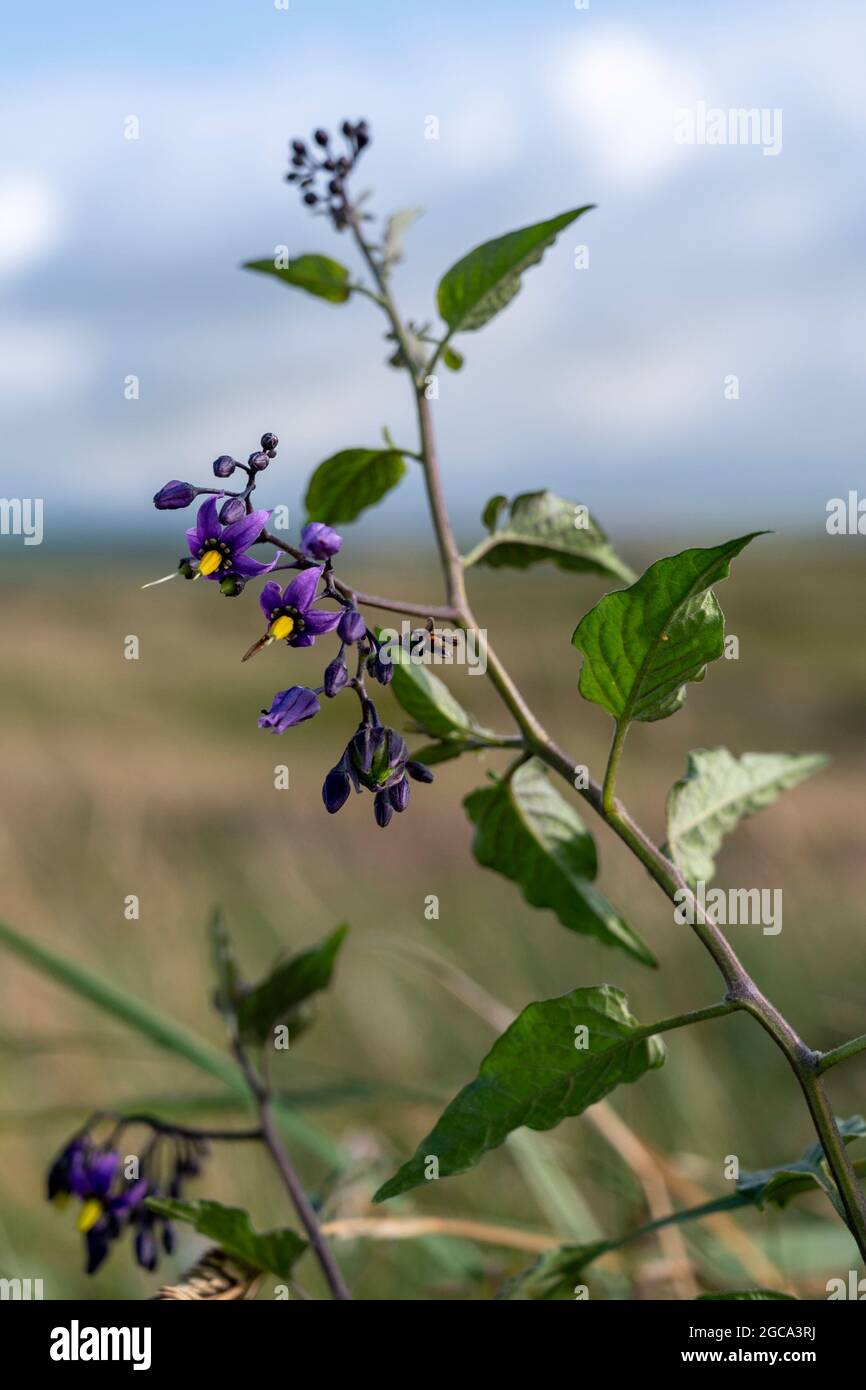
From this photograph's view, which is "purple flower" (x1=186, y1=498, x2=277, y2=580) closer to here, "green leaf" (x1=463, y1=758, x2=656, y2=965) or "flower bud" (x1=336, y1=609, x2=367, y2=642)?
"flower bud" (x1=336, y1=609, x2=367, y2=642)

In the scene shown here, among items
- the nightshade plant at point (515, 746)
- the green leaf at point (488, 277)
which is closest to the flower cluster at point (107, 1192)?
the nightshade plant at point (515, 746)

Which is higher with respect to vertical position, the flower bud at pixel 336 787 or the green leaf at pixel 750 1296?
the flower bud at pixel 336 787

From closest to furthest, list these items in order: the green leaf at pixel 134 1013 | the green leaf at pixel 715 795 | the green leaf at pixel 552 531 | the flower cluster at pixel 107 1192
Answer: the green leaf at pixel 715 795
the green leaf at pixel 552 531
the flower cluster at pixel 107 1192
the green leaf at pixel 134 1013

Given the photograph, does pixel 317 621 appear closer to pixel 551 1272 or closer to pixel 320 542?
pixel 320 542

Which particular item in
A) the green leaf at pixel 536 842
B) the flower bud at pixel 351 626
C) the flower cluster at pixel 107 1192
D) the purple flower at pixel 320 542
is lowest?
the flower cluster at pixel 107 1192

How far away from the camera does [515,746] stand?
93 centimetres

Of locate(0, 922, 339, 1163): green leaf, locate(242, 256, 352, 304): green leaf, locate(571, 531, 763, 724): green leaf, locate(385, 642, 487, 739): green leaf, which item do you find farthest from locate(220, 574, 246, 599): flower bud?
locate(0, 922, 339, 1163): green leaf

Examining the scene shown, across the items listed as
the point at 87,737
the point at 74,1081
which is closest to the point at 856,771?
the point at 87,737

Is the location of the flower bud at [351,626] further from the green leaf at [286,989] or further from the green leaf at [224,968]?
the green leaf at [224,968]

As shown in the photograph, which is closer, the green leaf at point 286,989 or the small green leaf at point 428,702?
the small green leaf at point 428,702

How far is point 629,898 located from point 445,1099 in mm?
→ 1790

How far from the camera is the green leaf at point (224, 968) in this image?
1.35 m

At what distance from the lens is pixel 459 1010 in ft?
12.1

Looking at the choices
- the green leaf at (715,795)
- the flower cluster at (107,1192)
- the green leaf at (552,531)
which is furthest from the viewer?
the flower cluster at (107,1192)
